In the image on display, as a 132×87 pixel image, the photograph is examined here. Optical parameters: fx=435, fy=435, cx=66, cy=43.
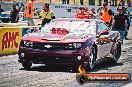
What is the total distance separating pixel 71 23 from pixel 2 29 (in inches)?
157

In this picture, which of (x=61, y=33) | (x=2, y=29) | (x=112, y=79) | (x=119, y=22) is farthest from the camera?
(x=119, y=22)

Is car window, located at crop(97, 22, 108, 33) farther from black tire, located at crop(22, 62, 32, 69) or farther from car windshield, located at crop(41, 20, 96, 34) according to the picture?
black tire, located at crop(22, 62, 32, 69)

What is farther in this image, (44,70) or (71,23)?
(71,23)

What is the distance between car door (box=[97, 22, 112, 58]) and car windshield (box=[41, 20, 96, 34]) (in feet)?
0.69

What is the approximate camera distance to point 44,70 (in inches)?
423

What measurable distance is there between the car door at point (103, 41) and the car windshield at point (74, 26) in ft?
0.69

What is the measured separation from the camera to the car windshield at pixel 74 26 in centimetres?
1130

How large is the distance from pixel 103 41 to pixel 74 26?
87 centimetres

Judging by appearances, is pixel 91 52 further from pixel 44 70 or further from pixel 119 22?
pixel 119 22

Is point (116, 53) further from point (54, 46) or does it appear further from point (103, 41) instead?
point (54, 46)

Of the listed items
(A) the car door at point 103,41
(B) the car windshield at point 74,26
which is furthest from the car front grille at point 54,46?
(A) the car door at point 103,41

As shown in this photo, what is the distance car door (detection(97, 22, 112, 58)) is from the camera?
11312 mm

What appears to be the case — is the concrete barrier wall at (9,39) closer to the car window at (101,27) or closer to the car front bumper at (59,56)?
the car window at (101,27)

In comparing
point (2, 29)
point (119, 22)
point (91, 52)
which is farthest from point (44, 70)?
point (119, 22)
